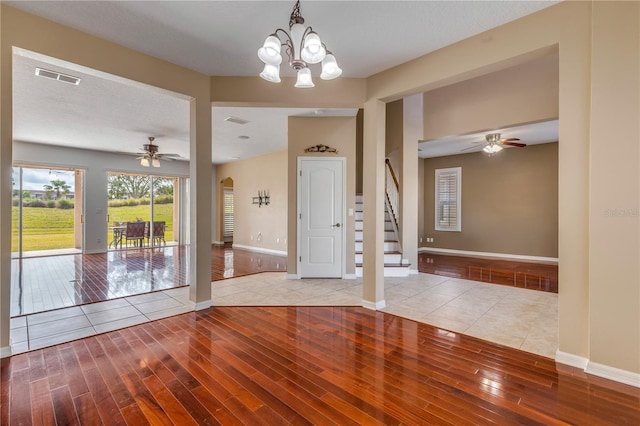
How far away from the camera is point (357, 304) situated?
3977mm

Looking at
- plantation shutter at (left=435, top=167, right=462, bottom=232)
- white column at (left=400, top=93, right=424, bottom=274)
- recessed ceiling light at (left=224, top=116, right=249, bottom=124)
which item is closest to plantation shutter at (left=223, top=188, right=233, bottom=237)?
recessed ceiling light at (left=224, top=116, right=249, bottom=124)

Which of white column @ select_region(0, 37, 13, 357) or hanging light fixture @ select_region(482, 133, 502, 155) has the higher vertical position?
hanging light fixture @ select_region(482, 133, 502, 155)

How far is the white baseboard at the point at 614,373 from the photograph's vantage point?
2.13 m

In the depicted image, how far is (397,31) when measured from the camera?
282 cm

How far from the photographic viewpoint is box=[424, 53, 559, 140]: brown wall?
445 centimetres

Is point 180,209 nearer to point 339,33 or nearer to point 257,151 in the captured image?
point 257,151

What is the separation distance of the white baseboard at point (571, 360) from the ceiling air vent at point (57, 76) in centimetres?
623

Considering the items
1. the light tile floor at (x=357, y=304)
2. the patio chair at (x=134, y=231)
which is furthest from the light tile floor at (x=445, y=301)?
the patio chair at (x=134, y=231)

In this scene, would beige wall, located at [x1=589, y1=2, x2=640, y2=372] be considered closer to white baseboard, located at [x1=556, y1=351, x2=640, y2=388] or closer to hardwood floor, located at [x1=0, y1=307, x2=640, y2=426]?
white baseboard, located at [x1=556, y1=351, x2=640, y2=388]

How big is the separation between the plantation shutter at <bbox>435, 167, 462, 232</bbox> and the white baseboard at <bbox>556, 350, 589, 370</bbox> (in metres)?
6.63

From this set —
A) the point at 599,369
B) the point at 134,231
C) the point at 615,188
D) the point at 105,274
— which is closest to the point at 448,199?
the point at 615,188

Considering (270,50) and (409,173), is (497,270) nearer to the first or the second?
(409,173)

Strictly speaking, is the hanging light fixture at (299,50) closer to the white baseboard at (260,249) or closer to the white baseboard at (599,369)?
the white baseboard at (599,369)

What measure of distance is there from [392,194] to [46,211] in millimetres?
9435
